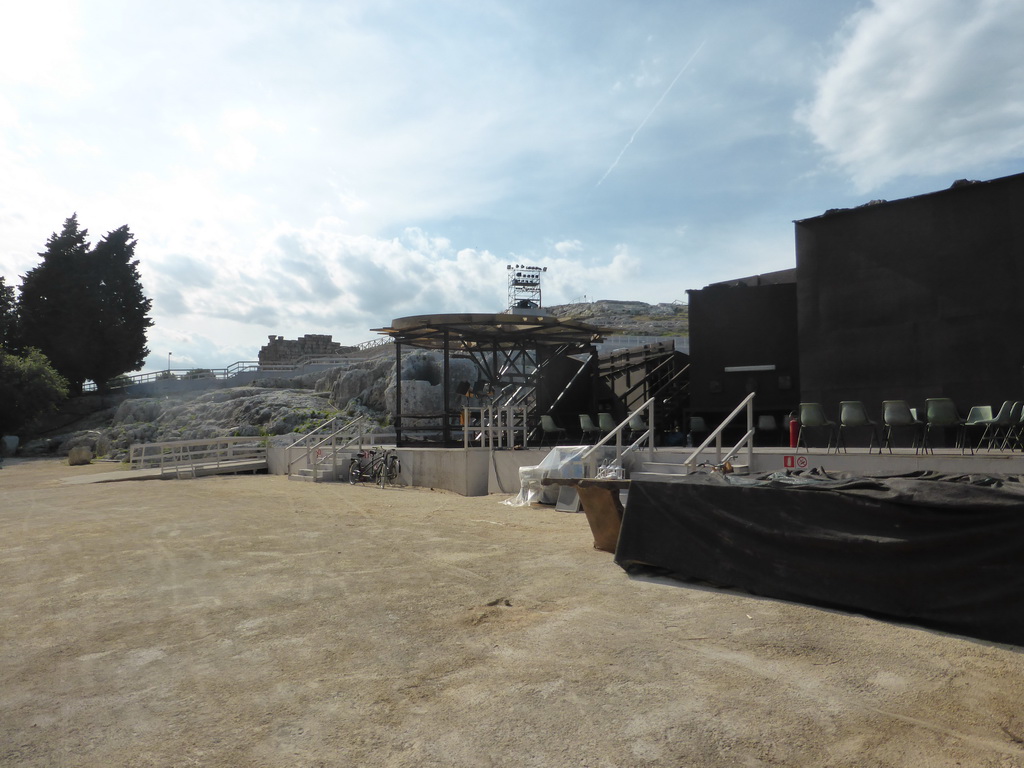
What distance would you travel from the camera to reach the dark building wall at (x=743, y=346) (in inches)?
592

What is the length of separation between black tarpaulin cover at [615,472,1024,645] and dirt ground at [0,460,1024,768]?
0.19 meters

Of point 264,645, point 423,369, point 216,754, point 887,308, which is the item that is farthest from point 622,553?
point 423,369

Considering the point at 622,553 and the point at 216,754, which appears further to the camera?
the point at 622,553

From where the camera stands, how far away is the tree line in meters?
47.0

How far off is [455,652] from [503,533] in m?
4.75

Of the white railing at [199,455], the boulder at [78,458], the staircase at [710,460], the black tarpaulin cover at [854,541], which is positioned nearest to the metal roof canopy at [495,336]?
the staircase at [710,460]

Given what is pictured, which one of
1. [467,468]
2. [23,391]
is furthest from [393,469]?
[23,391]

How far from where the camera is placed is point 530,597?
5.71m

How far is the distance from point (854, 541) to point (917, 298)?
28.0ft

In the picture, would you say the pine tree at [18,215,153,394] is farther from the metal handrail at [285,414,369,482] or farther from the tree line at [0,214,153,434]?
the metal handrail at [285,414,369,482]

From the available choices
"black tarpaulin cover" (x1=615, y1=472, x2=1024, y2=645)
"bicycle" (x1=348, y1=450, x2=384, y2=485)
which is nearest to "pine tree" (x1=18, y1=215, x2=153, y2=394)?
"bicycle" (x1=348, y1=450, x2=384, y2=485)

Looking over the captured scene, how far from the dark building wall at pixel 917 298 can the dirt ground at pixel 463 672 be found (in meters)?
7.91

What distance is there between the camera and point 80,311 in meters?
47.8

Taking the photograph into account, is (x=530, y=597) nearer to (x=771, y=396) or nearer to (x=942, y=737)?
(x=942, y=737)
